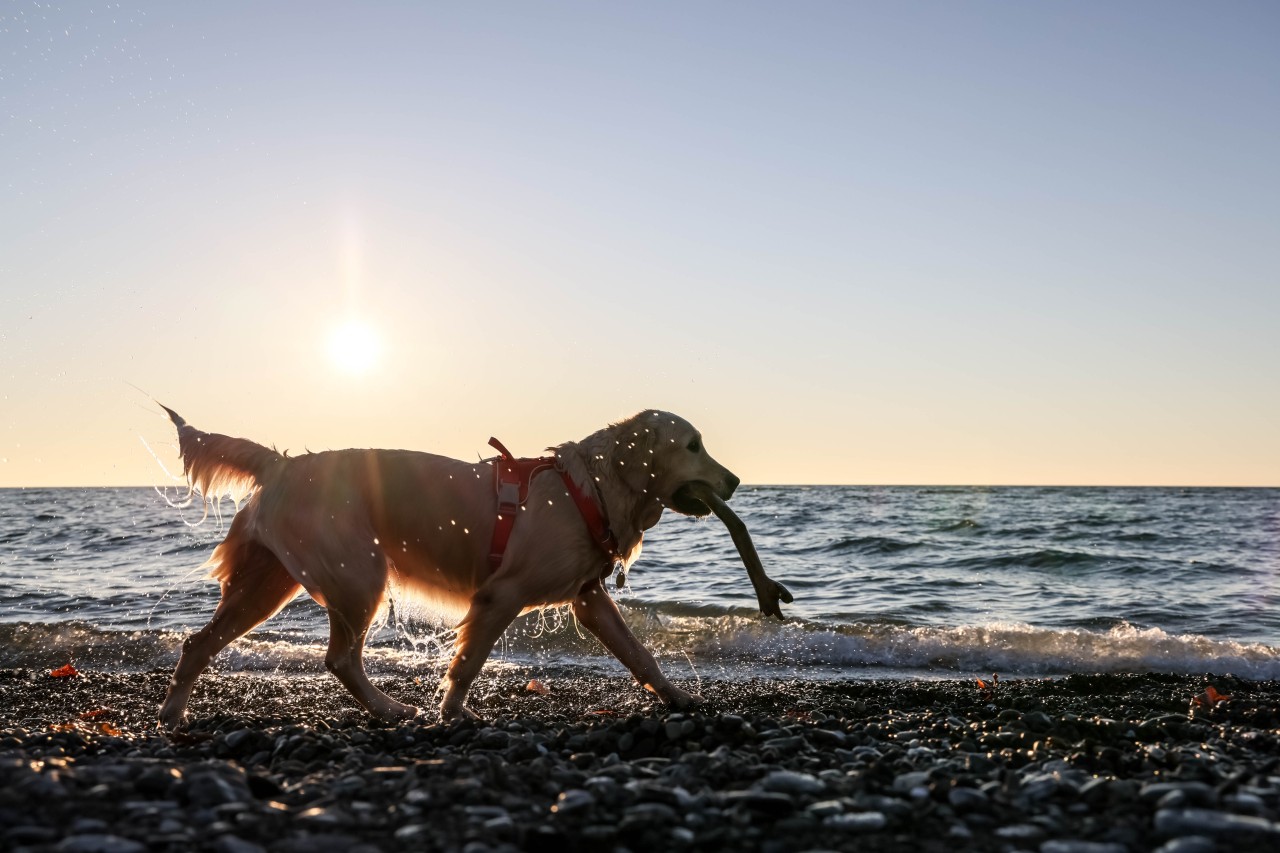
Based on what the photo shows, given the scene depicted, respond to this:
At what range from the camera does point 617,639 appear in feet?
20.2

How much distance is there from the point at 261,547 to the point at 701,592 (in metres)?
8.62

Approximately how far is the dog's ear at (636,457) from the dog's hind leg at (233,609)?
225 centimetres

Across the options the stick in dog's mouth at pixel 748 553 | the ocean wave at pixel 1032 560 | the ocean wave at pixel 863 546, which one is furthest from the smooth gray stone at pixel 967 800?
the ocean wave at pixel 863 546

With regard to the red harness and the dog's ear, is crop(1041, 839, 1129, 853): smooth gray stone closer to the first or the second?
the red harness

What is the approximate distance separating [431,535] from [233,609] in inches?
53.9

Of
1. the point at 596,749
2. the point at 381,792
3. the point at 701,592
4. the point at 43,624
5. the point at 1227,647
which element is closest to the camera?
the point at 381,792

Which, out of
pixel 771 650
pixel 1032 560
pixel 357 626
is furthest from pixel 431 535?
pixel 1032 560

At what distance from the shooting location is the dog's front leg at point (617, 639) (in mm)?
6129

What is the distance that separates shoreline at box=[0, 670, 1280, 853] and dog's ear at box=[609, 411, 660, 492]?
1.49 m

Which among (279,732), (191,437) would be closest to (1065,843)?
(279,732)

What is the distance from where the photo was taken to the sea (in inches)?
378

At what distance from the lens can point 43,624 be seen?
37.6 ft

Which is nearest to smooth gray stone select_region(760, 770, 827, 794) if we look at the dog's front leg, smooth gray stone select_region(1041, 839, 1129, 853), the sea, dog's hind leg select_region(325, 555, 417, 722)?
smooth gray stone select_region(1041, 839, 1129, 853)

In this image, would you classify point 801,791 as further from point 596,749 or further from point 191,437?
point 191,437
